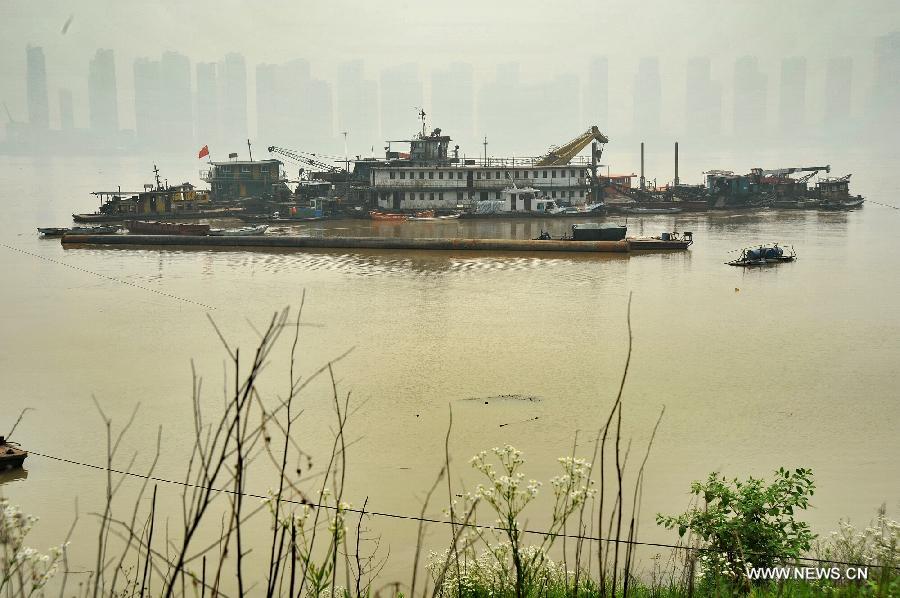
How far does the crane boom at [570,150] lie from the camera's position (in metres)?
42.2

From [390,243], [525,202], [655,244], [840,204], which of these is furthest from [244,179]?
[840,204]

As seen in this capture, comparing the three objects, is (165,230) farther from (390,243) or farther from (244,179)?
(244,179)

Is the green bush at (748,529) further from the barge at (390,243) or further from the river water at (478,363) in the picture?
the barge at (390,243)

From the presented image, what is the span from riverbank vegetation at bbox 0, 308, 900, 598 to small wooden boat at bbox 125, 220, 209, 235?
22089mm

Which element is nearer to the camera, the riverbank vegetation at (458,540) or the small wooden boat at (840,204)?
the riverbank vegetation at (458,540)

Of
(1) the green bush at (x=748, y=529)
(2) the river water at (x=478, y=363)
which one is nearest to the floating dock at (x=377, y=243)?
(2) the river water at (x=478, y=363)

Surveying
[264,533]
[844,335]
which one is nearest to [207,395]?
[264,533]

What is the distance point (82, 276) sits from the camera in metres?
22.3

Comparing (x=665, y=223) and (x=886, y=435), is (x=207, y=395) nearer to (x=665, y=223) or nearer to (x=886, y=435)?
(x=886, y=435)

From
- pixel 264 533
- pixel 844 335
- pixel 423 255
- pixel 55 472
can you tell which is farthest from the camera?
pixel 423 255

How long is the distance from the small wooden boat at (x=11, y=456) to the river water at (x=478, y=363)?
169 mm

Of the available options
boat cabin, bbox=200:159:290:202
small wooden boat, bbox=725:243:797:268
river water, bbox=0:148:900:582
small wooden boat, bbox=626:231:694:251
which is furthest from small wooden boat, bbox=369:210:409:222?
small wooden boat, bbox=725:243:797:268

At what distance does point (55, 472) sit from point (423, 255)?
1834cm

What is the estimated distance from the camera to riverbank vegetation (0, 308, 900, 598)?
99.2 inches
